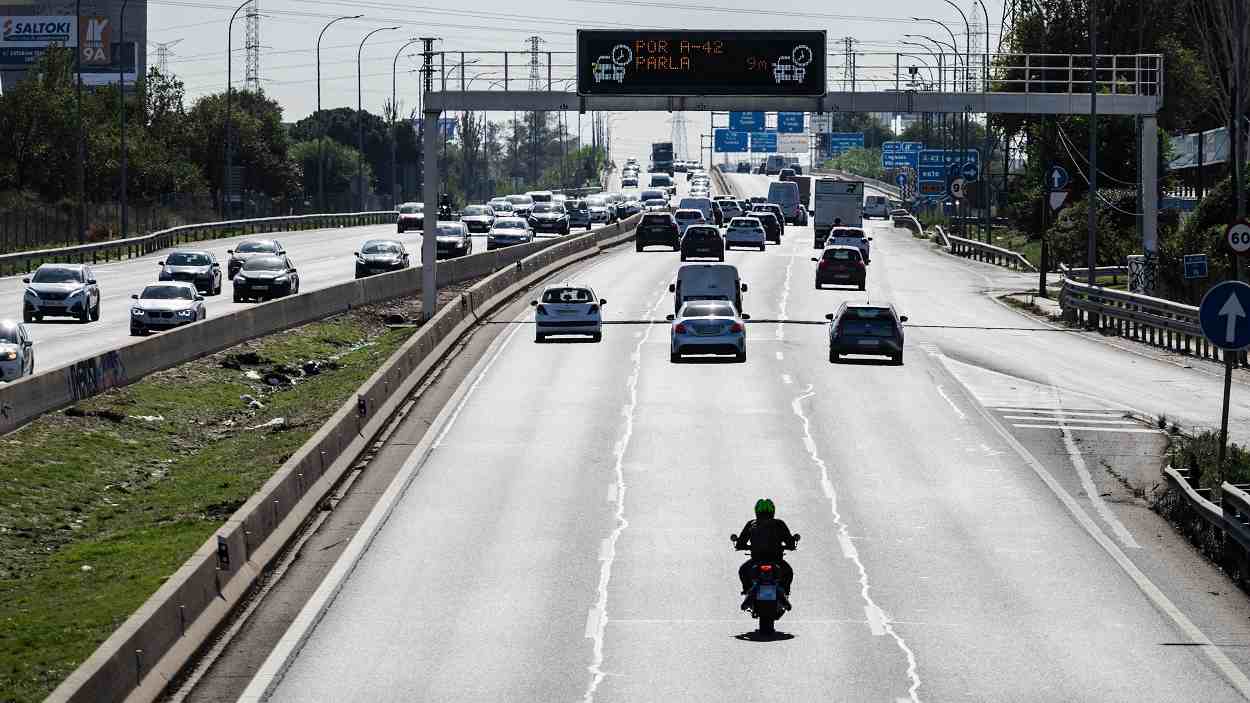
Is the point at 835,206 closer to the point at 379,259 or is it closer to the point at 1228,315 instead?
the point at 379,259

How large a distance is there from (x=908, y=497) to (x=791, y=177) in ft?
500

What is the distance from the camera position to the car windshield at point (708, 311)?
145 ft

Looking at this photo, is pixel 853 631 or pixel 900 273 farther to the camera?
pixel 900 273

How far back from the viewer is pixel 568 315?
48.4 meters

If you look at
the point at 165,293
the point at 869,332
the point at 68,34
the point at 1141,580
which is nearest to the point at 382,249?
the point at 165,293

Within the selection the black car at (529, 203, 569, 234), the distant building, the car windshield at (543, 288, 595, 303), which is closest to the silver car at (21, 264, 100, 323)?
the car windshield at (543, 288, 595, 303)

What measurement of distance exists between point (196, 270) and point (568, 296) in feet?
59.6

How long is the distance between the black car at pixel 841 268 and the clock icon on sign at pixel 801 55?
1313 cm

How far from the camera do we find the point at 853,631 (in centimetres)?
1883

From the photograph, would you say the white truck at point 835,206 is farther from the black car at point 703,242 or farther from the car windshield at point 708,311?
the car windshield at point 708,311

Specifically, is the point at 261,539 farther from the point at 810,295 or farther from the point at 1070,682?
the point at 810,295

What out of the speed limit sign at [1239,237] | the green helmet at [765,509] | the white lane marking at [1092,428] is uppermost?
the speed limit sign at [1239,237]

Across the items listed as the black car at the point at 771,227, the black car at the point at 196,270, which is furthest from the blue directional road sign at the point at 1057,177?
the black car at the point at 771,227

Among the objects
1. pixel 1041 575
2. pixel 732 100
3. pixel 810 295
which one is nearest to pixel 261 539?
pixel 1041 575
